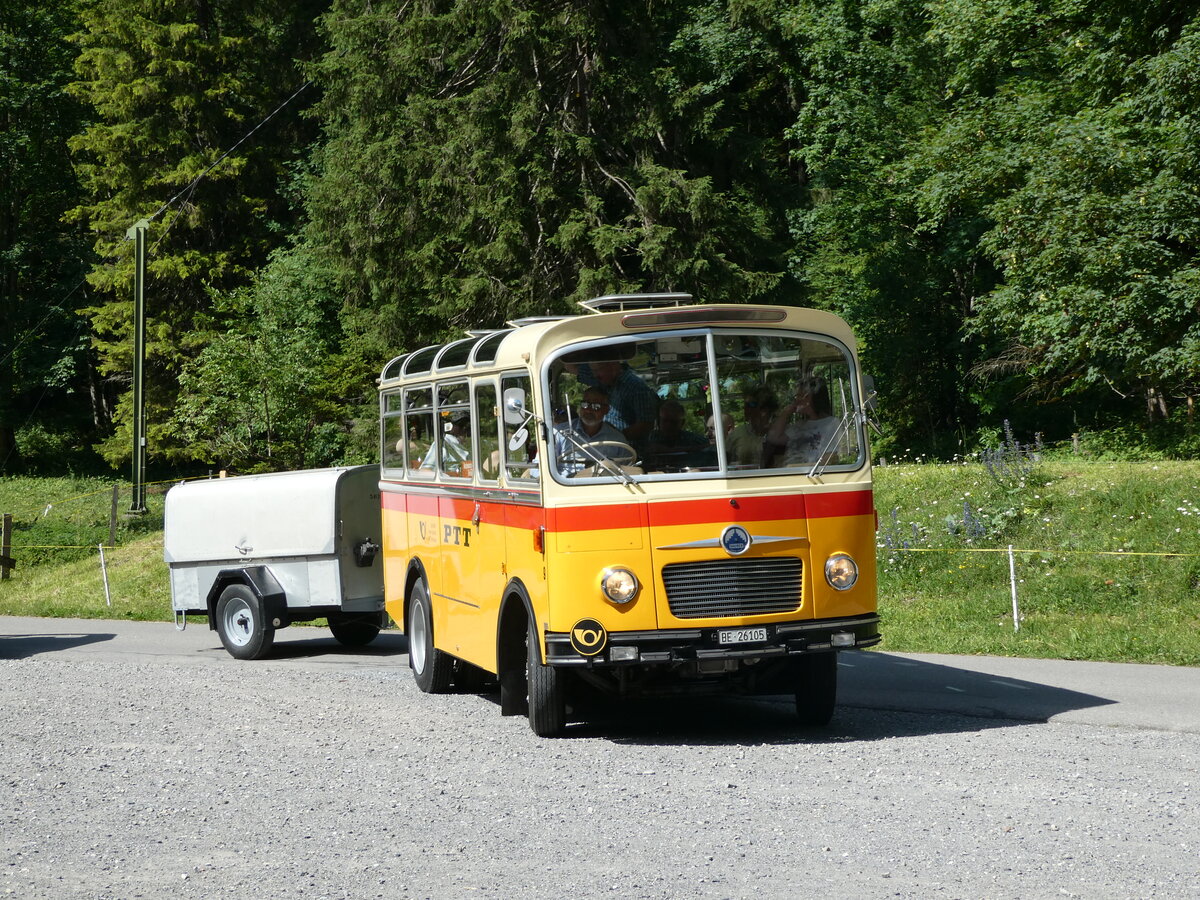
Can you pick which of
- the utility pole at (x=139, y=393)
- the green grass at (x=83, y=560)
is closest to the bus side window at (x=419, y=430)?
the green grass at (x=83, y=560)

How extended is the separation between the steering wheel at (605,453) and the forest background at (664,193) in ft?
49.4

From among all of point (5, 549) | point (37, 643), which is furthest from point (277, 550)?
point (5, 549)

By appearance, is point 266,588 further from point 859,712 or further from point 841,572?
point 841,572

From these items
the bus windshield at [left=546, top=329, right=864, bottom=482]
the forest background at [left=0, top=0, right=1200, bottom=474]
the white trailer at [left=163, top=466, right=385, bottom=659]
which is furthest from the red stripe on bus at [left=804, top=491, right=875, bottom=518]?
the forest background at [left=0, top=0, right=1200, bottom=474]

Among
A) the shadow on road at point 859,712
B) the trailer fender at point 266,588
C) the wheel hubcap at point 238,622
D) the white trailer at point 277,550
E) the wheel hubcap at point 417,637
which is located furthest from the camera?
the wheel hubcap at point 238,622

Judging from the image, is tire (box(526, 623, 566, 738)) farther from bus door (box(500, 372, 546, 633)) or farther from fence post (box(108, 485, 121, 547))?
fence post (box(108, 485, 121, 547))

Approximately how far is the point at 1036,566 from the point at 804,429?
9389mm

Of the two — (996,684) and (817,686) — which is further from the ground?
(817,686)

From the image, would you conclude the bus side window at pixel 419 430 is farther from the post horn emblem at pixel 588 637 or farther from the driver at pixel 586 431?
the post horn emblem at pixel 588 637

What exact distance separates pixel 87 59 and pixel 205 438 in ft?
59.5

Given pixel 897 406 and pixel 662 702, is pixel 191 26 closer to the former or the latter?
pixel 897 406

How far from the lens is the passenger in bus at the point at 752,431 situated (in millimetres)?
9820

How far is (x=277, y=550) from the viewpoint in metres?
16.3

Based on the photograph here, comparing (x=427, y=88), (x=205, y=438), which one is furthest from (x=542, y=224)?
(x=205, y=438)
